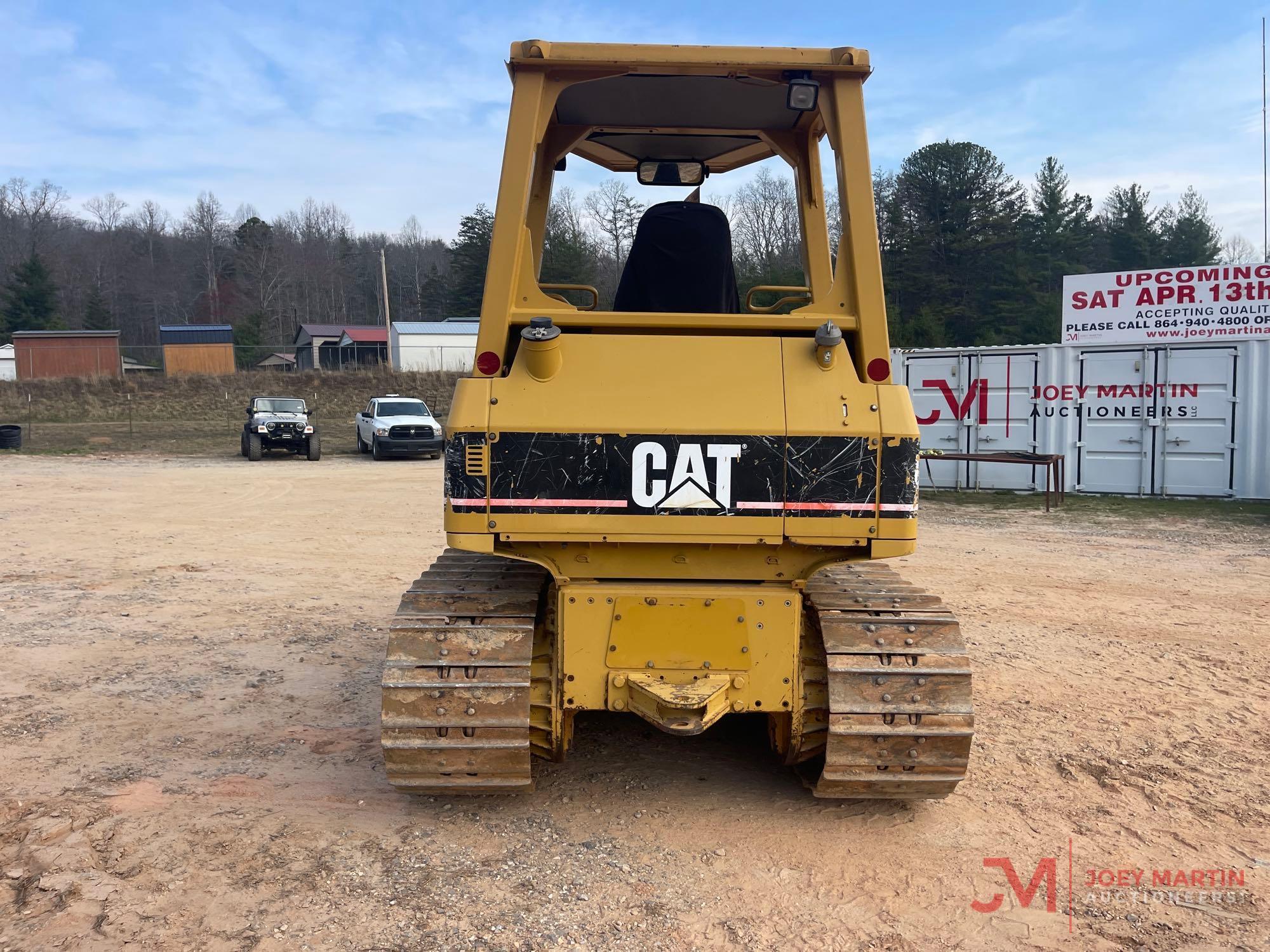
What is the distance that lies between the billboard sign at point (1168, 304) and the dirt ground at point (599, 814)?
11697mm

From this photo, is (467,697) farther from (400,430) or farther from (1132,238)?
(1132,238)

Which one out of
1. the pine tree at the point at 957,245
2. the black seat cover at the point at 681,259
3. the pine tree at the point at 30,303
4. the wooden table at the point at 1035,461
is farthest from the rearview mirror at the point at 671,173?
the pine tree at the point at 30,303

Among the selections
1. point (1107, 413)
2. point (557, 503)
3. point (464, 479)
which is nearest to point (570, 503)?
point (557, 503)

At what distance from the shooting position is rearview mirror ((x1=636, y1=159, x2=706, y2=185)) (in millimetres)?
5414

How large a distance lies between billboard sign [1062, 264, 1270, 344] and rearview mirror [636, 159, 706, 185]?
1440cm

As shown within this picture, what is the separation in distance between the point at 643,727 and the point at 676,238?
2.53 m

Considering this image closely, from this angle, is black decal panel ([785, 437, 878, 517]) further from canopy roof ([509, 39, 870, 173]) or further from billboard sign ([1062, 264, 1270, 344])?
billboard sign ([1062, 264, 1270, 344])

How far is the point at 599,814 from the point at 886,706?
1320 mm

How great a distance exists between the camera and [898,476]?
360 cm

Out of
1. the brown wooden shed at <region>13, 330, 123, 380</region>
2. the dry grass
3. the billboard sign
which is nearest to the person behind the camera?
the billboard sign

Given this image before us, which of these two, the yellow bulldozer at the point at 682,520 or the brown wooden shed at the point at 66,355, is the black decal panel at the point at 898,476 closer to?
the yellow bulldozer at the point at 682,520

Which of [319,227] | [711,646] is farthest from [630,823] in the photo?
[319,227]

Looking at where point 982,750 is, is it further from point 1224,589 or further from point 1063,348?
point 1063,348

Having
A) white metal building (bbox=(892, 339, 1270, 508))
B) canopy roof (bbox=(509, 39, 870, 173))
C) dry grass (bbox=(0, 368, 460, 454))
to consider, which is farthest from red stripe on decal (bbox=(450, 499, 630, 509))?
dry grass (bbox=(0, 368, 460, 454))
